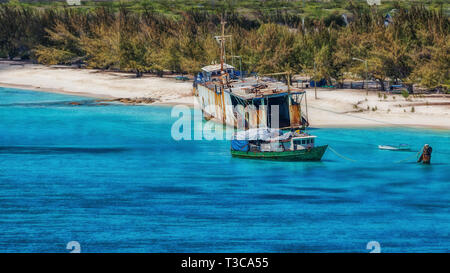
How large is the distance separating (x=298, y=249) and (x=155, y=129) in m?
39.5

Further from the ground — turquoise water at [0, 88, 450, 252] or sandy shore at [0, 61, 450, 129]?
sandy shore at [0, 61, 450, 129]

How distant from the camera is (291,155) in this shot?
56.2 metres

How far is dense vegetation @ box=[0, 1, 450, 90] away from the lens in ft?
284

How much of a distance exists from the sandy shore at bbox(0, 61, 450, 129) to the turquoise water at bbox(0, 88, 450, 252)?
4.02 meters

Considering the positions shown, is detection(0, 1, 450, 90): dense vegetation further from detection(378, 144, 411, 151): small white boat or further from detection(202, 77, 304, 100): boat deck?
detection(378, 144, 411, 151): small white boat

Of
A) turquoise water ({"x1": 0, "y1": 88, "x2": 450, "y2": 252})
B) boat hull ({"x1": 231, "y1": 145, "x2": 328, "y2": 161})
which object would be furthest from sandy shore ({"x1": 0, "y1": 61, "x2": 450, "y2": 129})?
boat hull ({"x1": 231, "y1": 145, "x2": 328, "y2": 161})

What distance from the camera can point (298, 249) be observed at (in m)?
36.5

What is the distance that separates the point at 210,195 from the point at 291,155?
455 inches

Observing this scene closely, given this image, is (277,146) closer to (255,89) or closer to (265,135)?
(265,135)

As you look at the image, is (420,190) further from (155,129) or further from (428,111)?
(155,129)

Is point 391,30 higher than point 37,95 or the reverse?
Answer: higher

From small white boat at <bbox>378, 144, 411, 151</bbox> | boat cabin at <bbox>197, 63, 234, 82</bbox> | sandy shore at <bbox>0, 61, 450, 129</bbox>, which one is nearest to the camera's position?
small white boat at <bbox>378, 144, 411, 151</bbox>
